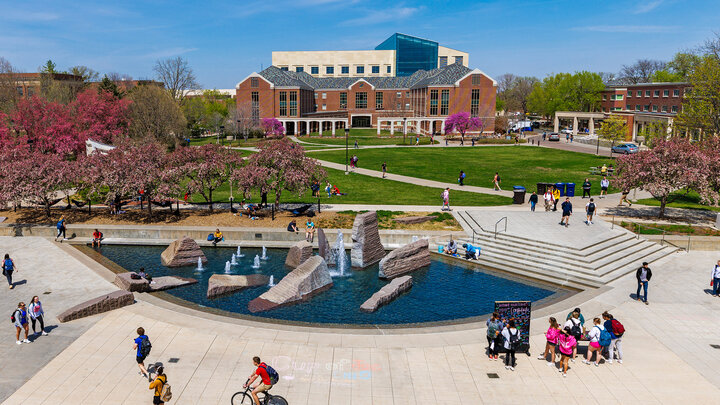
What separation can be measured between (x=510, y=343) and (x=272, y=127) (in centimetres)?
8086

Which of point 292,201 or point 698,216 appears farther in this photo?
point 292,201

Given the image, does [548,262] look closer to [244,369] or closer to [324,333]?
[324,333]

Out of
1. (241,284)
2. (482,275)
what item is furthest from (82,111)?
(482,275)

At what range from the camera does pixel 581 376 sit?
45.6ft

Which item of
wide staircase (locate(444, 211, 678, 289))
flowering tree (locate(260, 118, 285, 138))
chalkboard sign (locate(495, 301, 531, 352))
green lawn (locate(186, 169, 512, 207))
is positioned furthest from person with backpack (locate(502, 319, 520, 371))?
flowering tree (locate(260, 118, 285, 138))

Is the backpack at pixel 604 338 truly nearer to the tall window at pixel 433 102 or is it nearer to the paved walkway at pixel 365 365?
the paved walkway at pixel 365 365

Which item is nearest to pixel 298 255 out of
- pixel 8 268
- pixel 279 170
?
pixel 279 170

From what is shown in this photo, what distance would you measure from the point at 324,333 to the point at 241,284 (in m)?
6.35

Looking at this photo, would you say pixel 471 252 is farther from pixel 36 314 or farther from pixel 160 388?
pixel 36 314

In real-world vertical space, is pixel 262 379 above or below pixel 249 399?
above

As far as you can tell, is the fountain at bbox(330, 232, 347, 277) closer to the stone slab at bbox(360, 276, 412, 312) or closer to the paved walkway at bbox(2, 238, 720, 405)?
the stone slab at bbox(360, 276, 412, 312)

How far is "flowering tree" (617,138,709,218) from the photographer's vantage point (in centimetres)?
2845

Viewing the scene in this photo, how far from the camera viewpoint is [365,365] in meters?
14.3

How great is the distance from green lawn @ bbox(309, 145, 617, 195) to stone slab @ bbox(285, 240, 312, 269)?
76.5ft
